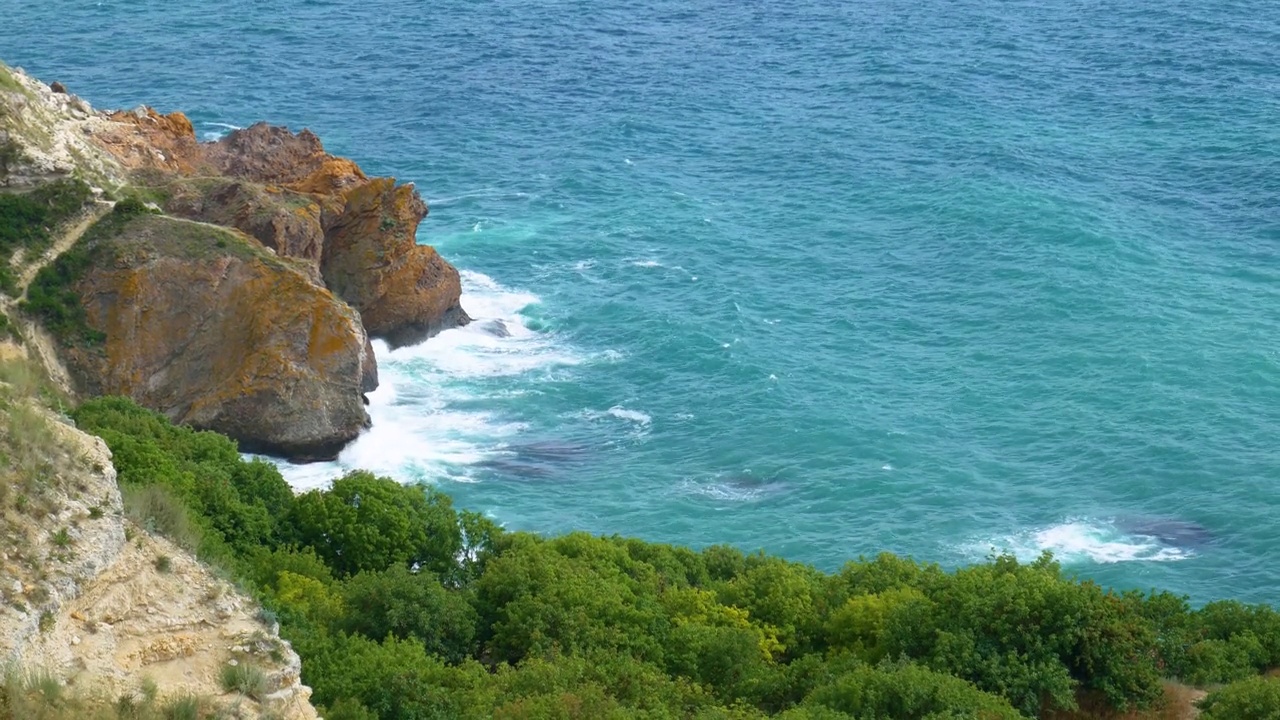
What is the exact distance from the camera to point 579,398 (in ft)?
270

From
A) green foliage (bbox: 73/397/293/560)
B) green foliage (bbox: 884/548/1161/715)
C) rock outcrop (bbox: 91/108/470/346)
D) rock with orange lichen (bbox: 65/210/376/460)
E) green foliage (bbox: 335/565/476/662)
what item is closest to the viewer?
green foliage (bbox: 884/548/1161/715)

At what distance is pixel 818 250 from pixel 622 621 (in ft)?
183

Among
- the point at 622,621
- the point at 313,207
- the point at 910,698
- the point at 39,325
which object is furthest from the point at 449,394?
the point at 910,698

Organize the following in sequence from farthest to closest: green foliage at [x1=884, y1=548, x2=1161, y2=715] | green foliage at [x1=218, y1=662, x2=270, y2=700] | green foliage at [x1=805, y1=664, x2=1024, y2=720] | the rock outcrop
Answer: the rock outcrop < green foliage at [x1=884, y1=548, x2=1161, y2=715] < green foliage at [x1=805, y1=664, x2=1024, y2=720] < green foliage at [x1=218, y1=662, x2=270, y2=700]

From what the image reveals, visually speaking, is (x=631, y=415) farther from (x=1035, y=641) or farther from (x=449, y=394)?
(x=1035, y=641)

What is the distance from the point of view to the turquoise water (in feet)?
241

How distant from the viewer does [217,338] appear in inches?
2813

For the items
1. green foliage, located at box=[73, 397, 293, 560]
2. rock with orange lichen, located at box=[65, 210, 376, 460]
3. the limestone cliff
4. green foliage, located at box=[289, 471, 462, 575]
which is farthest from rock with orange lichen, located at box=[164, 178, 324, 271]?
the limestone cliff

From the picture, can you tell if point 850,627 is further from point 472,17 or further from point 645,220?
point 472,17

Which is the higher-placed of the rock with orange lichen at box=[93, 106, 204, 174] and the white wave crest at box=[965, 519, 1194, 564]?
the rock with orange lichen at box=[93, 106, 204, 174]

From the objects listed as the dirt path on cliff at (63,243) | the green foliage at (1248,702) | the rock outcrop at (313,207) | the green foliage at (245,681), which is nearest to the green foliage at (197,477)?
the green foliage at (245,681)

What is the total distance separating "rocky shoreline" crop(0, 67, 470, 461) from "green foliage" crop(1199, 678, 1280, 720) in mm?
43693

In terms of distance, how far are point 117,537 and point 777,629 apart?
21.7 meters

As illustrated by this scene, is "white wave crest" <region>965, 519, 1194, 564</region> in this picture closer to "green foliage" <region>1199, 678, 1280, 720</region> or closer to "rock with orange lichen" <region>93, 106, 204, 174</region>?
"green foliage" <region>1199, 678, 1280, 720</region>
